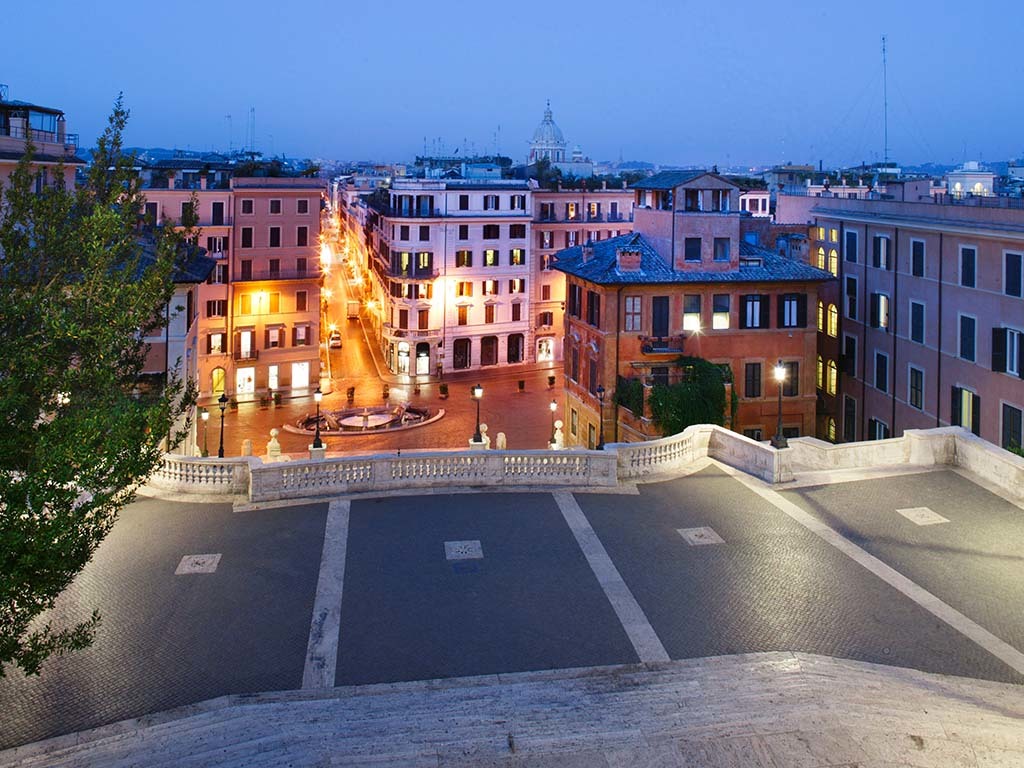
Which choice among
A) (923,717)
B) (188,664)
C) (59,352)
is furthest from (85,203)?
(923,717)

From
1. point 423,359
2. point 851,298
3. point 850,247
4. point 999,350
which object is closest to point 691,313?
point 851,298

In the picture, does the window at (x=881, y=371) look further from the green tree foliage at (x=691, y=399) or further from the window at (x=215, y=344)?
the window at (x=215, y=344)

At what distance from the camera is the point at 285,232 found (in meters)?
67.4

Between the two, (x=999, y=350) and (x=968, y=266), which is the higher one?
(x=968, y=266)

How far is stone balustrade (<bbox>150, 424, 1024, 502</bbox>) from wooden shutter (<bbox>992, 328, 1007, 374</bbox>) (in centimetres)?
1245

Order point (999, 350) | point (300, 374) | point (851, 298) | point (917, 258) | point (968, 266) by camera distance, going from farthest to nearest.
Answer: point (300, 374)
point (851, 298)
point (917, 258)
point (968, 266)
point (999, 350)

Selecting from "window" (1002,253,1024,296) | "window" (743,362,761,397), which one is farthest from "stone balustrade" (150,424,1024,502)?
"window" (743,362,761,397)

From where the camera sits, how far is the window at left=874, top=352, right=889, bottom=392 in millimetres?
46094

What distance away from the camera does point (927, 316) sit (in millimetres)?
43094

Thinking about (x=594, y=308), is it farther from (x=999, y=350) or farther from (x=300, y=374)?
(x=300, y=374)

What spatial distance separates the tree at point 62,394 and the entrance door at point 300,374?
182ft

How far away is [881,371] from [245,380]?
4188 cm

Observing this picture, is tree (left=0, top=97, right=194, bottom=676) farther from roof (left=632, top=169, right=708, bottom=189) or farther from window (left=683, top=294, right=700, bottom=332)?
roof (left=632, top=169, right=708, bottom=189)

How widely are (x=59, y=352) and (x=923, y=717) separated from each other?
12.9 m
